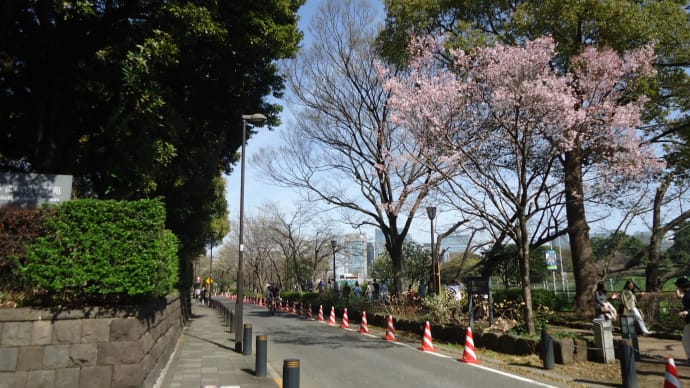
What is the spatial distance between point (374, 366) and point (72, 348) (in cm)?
571

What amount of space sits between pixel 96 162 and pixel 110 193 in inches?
49.8

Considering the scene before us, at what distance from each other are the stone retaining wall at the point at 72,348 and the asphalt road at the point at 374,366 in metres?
3.01

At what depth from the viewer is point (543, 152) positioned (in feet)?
41.3

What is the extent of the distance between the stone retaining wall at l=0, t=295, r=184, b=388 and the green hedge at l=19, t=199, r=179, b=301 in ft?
1.23

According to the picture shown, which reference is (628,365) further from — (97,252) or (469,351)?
(97,252)

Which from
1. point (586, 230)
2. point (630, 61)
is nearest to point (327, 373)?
point (630, 61)

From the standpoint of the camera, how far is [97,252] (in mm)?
6988

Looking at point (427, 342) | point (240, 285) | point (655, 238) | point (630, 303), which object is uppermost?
point (655, 238)

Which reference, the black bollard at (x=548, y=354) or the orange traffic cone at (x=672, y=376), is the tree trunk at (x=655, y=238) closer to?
the black bollard at (x=548, y=354)

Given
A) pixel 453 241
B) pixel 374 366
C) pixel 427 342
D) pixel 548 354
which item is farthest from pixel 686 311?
pixel 453 241

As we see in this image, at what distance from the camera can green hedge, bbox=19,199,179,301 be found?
6.72m

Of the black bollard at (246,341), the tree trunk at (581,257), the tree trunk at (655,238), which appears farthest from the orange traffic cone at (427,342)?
the tree trunk at (655,238)

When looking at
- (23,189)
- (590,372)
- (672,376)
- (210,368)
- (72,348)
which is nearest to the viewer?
(672,376)

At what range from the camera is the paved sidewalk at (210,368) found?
26.4ft
